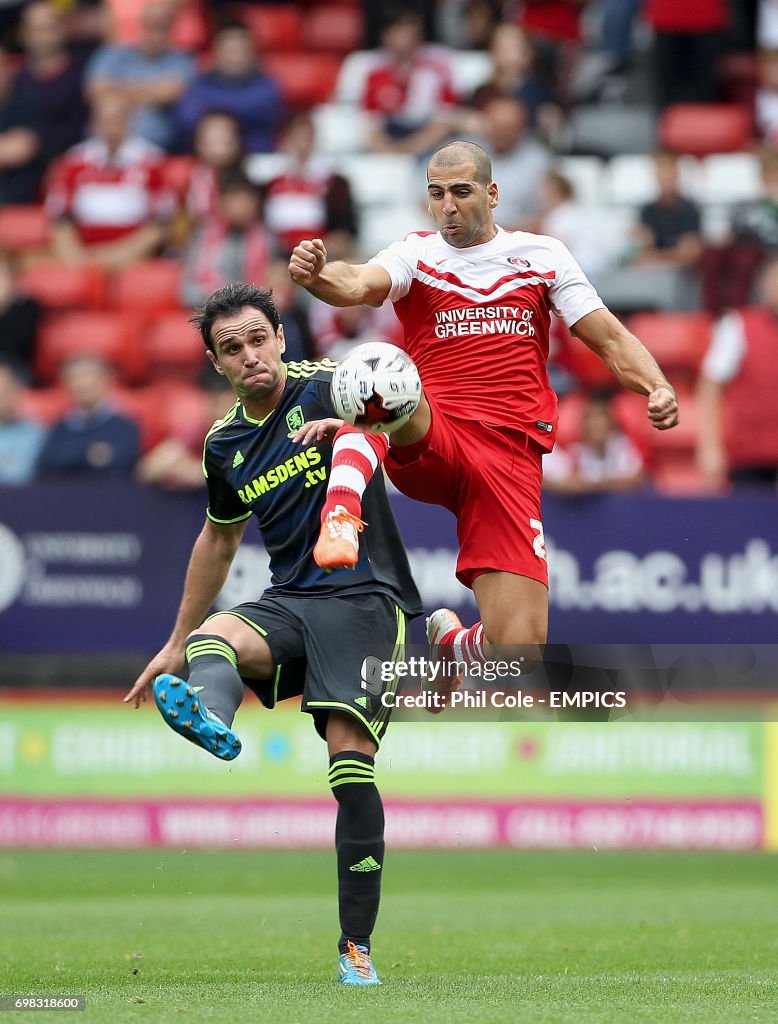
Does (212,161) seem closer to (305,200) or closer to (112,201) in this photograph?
(305,200)

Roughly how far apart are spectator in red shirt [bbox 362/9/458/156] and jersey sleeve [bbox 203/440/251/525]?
938 centimetres

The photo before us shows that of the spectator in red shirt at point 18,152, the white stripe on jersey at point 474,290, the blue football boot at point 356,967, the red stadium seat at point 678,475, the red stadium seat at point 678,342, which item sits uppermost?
the spectator in red shirt at point 18,152

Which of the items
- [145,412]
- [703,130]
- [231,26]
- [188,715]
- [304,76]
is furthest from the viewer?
[304,76]

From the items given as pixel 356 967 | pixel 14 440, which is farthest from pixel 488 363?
pixel 14 440

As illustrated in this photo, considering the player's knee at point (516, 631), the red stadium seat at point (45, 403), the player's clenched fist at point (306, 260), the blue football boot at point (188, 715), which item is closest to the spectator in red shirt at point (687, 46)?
the red stadium seat at point (45, 403)

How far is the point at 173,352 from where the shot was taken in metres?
14.9

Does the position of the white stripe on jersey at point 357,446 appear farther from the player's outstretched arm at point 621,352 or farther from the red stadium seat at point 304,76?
the red stadium seat at point 304,76

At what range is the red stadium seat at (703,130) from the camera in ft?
54.9

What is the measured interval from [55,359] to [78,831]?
469 cm

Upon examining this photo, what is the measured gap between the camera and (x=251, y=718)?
12.3m

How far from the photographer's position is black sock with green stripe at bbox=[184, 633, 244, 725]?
6.53 metres

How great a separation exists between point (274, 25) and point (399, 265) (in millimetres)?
11788

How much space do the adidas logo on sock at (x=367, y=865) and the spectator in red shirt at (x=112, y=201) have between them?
10.00m

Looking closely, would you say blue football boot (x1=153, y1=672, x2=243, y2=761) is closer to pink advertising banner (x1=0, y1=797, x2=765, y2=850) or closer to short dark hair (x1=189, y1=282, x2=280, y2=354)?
short dark hair (x1=189, y1=282, x2=280, y2=354)
